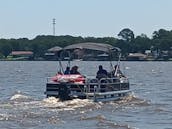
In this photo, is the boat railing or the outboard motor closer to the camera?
the outboard motor

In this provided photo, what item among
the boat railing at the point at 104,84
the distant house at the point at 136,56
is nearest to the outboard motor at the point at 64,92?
the boat railing at the point at 104,84

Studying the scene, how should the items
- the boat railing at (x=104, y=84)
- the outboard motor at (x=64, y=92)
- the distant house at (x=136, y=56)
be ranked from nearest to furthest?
1. the outboard motor at (x=64, y=92)
2. the boat railing at (x=104, y=84)
3. the distant house at (x=136, y=56)

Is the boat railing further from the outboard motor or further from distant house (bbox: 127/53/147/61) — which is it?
distant house (bbox: 127/53/147/61)

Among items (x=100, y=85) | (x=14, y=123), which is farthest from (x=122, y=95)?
(x=14, y=123)

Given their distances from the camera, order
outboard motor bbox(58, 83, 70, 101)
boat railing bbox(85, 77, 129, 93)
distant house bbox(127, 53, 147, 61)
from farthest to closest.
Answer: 1. distant house bbox(127, 53, 147, 61)
2. boat railing bbox(85, 77, 129, 93)
3. outboard motor bbox(58, 83, 70, 101)

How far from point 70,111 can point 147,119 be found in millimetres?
3538

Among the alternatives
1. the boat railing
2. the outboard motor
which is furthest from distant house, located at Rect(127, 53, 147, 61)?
the outboard motor

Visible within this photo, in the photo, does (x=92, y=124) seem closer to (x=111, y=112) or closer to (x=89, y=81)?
(x=111, y=112)

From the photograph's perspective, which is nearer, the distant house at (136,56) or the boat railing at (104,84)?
the boat railing at (104,84)

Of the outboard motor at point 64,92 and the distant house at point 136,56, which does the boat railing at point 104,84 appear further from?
the distant house at point 136,56

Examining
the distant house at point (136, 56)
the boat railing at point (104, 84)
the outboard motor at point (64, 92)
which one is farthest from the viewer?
the distant house at point (136, 56)

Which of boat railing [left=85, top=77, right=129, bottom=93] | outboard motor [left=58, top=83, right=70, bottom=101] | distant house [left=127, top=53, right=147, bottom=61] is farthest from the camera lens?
distant house [left=127, top=53, right=147, bottom=61]

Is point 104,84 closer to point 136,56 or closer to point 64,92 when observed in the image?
point 64,92

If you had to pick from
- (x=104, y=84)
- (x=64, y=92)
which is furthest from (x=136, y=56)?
(x=64, y=92)
